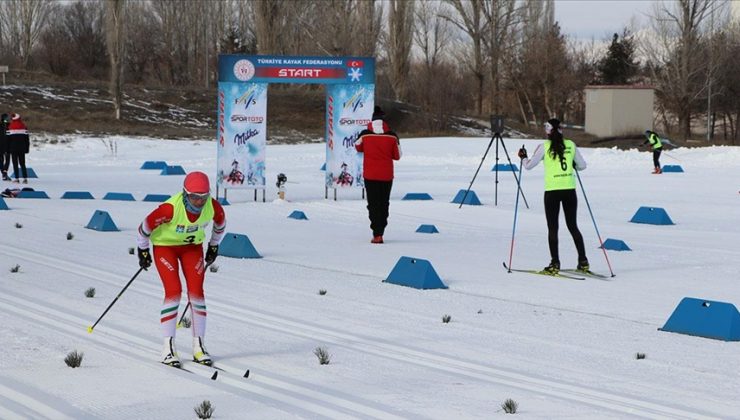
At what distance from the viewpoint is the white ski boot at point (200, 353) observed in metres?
8.69

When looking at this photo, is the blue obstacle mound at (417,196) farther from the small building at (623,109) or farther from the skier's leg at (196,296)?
the small building at (623,109)

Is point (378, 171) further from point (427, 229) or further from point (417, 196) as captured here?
point (417, 196)

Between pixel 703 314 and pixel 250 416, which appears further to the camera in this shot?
pixel 703 314

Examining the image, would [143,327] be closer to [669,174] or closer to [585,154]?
[669,174]

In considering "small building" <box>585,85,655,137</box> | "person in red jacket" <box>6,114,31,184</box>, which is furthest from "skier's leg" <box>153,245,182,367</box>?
"small building" <box>585,85,655,137</box>

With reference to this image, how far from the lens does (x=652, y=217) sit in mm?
21656

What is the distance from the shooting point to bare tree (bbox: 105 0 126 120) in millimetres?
53281

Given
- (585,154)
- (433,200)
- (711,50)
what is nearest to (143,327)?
(433,200)

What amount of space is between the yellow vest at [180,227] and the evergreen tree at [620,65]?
75848 mm

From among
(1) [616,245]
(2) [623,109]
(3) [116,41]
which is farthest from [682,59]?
(1) [616,245]

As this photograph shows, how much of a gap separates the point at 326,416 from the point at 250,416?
1.53ft

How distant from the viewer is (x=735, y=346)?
32.6 ft

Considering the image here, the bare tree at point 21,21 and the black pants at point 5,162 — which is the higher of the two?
the bare tree at point 21,21

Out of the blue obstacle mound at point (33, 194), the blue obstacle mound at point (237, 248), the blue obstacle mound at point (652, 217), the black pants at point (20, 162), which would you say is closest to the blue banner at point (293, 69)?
the blue obstacle mound at point (33, 194)
